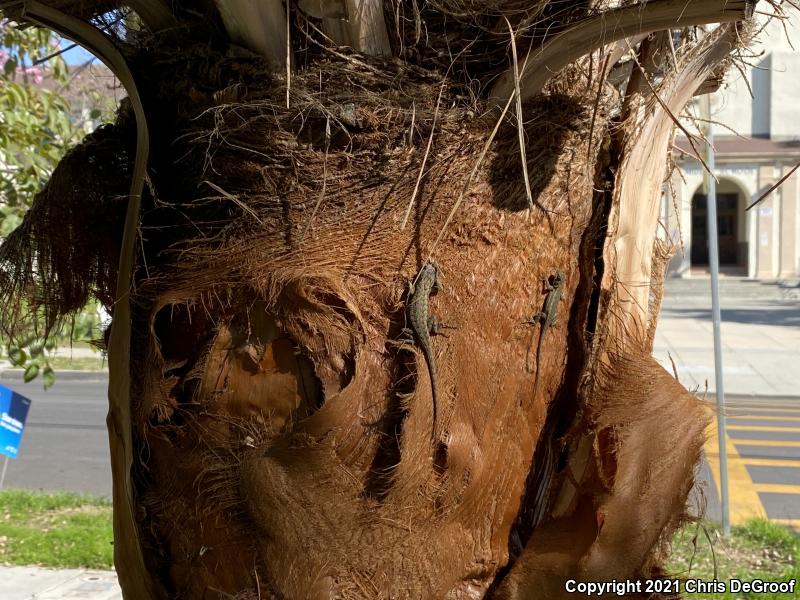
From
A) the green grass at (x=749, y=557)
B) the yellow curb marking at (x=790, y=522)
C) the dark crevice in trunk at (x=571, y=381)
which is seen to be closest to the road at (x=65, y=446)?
the green grass at (x=749, y=557)

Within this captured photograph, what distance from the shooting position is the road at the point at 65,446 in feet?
24.8

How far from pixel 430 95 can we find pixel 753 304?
79.6 ft

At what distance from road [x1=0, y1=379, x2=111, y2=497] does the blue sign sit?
4.74 ft

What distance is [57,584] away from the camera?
482 centimetres

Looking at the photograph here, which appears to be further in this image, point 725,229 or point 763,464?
point 725,229

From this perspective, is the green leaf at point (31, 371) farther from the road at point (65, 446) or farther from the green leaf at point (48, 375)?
the road at point (65, 446)

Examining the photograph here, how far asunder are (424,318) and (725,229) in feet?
105

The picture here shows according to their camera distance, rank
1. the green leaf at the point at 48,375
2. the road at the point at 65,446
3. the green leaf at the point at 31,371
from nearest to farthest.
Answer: the green leaf at the point at 31,371 < the green leaf at the point at 48,375 < the road at the point at 65,446

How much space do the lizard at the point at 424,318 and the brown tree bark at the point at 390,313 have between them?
0.04 ft

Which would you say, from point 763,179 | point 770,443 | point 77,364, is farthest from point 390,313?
point 763,179

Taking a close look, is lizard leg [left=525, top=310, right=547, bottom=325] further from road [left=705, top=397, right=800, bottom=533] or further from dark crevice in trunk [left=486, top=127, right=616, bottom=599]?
road [left=705, top=397, right=800, bottom=533]

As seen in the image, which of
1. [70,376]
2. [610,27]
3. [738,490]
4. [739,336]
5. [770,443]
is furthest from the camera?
[739,336]

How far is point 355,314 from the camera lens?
1.29m

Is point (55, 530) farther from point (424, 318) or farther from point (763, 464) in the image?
point (763, 464)
